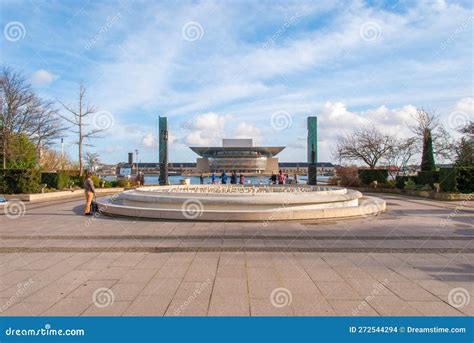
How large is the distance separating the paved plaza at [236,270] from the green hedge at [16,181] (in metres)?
13.2

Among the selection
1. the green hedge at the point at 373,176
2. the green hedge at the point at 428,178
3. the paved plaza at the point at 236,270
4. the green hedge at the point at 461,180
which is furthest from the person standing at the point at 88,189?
the green hedge at the point at 373,176

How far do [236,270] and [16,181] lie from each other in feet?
70.7

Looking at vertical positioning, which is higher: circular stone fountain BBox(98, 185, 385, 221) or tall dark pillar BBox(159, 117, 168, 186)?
tall dark pillar BBox(159, 117, 168, 186)

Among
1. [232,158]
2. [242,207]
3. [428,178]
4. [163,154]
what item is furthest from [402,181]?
[232,158]

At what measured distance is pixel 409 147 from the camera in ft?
123

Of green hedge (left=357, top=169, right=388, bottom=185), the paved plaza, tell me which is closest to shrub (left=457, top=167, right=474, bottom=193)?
green hedge (left=357, top=169, right=388, bottom=185)

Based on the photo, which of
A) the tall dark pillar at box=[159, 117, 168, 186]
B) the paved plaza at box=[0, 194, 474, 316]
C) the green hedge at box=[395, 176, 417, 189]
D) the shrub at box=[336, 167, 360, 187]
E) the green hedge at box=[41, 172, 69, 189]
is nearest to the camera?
the paved plaza at box=[0, 194, 474, 316]

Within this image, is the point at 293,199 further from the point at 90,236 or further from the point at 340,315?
the point at 340,315

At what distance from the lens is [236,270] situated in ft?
20.1

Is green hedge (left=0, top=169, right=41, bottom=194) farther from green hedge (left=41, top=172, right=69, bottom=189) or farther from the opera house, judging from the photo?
the opera house

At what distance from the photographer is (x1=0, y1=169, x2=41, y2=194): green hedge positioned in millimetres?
22047

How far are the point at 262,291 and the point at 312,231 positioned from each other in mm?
5415

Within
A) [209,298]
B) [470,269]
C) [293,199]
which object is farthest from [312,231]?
[209,298]

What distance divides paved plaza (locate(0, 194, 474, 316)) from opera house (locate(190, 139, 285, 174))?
91.7 m
